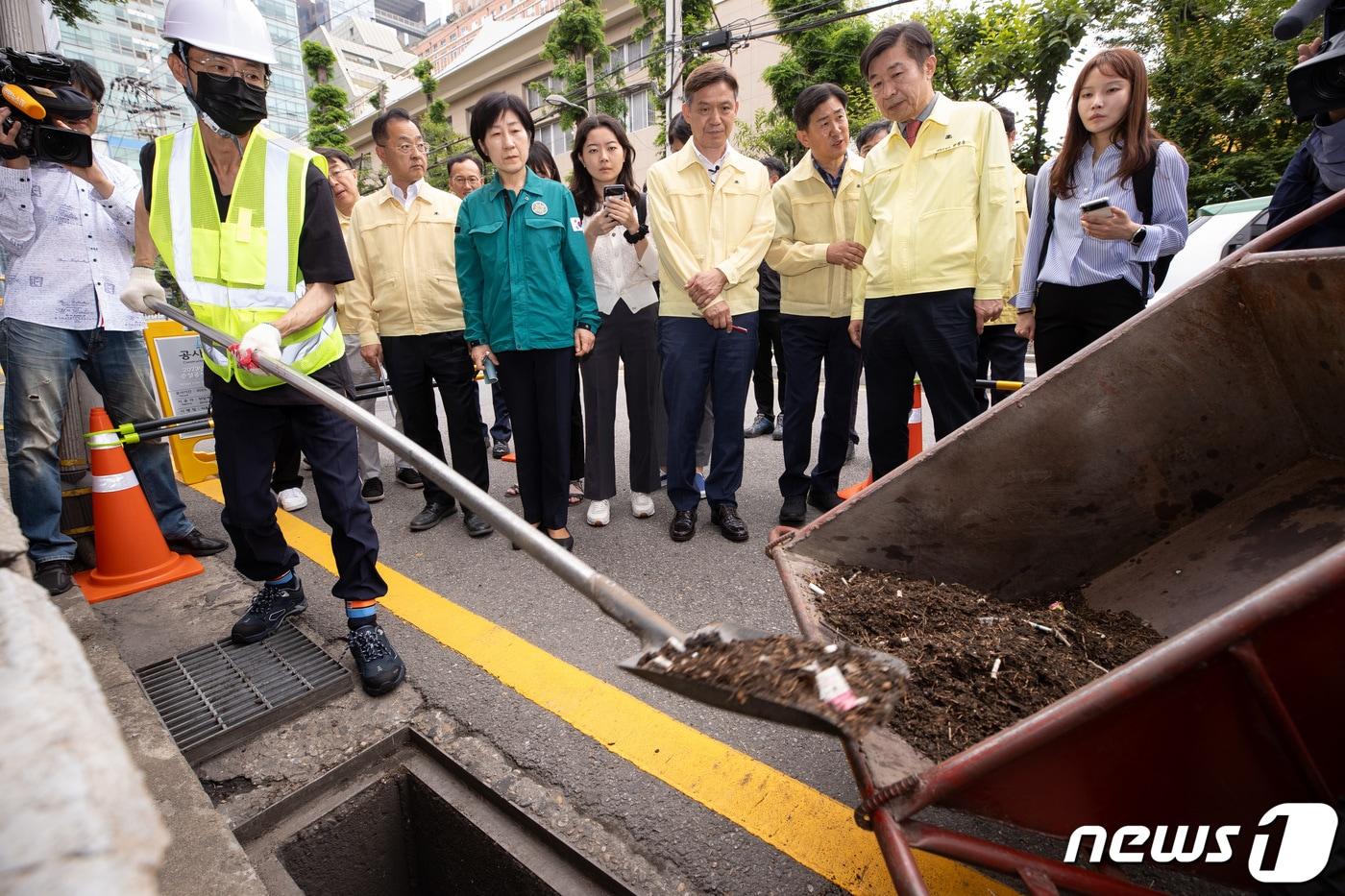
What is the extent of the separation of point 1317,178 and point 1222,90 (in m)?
14.7

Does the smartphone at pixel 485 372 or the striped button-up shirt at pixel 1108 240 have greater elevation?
the striped button-up shirt at pixel 1108 240

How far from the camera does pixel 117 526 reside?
3.08 meters

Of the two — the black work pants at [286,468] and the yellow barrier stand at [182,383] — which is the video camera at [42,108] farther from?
the yellow barrier stand at [182,383]

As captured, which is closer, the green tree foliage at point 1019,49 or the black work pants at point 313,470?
the black work pants at point 313,470

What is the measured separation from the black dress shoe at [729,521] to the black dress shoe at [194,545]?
243 cm

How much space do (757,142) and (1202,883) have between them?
22.6m

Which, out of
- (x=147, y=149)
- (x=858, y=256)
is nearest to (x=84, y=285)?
(x=147, y=149)

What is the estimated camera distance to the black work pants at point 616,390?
385cm

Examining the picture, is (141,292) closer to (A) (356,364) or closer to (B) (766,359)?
(A) (356,364)

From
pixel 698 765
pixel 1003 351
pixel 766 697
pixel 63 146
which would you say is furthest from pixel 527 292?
pixel 1003 351

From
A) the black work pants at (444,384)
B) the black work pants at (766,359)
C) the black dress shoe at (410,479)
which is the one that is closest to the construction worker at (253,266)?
the black work pants at (444,384)

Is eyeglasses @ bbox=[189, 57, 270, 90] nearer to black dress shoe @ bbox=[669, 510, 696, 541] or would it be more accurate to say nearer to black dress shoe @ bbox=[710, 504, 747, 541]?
black dress shoe @ bbox=[669, 510, 696, 541]

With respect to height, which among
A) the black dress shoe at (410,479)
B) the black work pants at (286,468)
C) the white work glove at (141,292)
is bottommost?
the black dress shoe at (410,479)

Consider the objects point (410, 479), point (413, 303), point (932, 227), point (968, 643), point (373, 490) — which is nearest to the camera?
point (968, 643)
